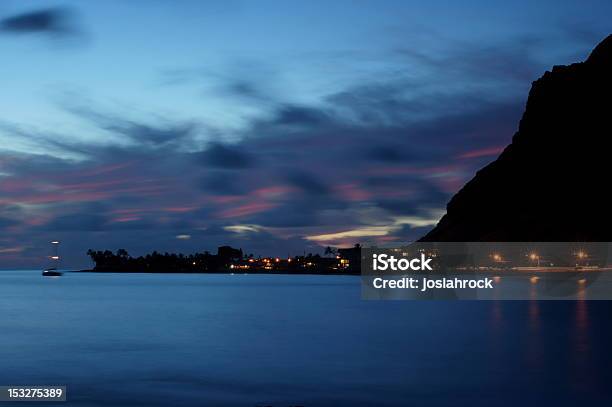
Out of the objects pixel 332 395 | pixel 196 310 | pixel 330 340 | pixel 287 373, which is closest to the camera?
pixel 332 395

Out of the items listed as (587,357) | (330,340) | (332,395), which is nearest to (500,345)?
(587,357)

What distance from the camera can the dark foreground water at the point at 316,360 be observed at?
35.6 m

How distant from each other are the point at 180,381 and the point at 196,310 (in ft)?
224

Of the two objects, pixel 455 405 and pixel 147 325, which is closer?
pixel 455 405

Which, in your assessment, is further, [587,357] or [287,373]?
[587,357]

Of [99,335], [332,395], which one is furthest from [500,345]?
[99,335]

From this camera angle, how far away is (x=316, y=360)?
4841 cm

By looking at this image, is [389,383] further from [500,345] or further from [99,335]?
[99,335]

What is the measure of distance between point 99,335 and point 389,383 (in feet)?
119

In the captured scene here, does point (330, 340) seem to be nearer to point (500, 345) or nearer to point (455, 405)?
point (500, 345)

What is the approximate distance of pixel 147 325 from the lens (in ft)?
252

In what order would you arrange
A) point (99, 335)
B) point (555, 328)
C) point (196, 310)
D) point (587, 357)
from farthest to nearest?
point (196, 310) < point (555, 328) < point (99, 335) < point (587, 357)

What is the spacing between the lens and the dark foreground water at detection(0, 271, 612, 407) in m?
35.6

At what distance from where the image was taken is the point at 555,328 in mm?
72875
